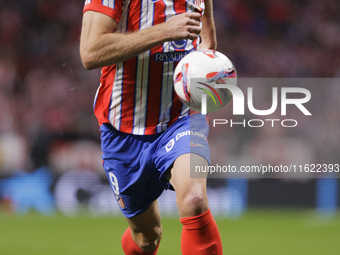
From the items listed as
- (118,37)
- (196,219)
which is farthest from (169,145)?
(118,37)

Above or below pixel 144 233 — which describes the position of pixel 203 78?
above

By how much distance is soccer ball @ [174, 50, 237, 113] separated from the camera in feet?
7.81

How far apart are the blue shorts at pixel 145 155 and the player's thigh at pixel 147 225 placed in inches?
2.3

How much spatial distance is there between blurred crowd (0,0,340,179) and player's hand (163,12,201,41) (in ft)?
16.8

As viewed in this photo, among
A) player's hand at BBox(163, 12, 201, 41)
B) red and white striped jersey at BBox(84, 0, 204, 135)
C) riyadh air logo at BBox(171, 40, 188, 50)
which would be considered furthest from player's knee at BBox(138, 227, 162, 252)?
player's hand at BBox(163, 12, 201, 41)

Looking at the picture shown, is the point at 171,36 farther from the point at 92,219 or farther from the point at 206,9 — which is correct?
the point at 92,219

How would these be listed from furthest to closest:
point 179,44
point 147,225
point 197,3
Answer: point 147,225 → point 197,3 → point 179,44

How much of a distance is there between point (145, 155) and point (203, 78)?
55 centimetres

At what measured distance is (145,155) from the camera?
2586 millimetres

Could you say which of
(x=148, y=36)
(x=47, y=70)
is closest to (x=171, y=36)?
(x=148, y=36)

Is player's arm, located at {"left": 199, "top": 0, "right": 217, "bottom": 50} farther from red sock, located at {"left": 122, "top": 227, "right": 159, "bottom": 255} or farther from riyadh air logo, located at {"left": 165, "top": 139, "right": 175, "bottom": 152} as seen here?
red sock, located at {"left": 122, "top": 227, "right": 159, "bottom": 255}

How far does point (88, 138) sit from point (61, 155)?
523mm

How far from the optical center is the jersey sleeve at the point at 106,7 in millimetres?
2311

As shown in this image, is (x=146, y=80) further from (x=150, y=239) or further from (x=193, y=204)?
(x=150, y=239)
